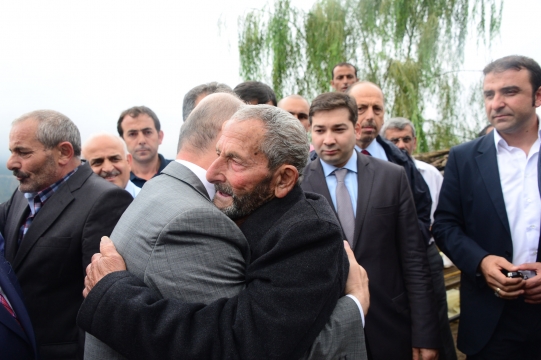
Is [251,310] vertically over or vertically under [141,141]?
under

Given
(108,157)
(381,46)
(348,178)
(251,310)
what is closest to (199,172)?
(251,310)

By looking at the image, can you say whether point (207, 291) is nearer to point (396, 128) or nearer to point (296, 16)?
point (396, 128)

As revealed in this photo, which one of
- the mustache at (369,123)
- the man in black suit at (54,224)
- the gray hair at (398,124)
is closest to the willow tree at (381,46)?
the gray hair at (398,124)

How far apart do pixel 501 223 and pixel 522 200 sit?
20 cm

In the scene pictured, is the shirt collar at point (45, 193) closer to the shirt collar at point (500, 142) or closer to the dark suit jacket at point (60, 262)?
the dark suit jacket at point (60, 262)

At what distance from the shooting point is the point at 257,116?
1.71 m

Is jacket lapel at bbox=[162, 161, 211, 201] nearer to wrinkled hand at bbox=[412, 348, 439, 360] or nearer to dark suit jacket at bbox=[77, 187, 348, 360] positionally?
dark suit jacket at bbox=[77, 187, 348, 360]

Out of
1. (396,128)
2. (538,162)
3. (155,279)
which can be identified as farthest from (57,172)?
(396,128)

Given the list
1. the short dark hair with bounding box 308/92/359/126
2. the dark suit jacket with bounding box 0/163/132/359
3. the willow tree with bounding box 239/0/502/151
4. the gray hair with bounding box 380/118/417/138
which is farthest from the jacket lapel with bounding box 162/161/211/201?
the willow tree with bounding box 239/0/502/151

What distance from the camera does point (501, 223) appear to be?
2.88m

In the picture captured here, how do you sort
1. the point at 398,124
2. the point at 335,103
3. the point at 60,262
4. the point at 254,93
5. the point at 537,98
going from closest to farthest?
1. the point at 60,262
2. the point at 537,98
3. the point at 335,103
4. the point at 254,93
5. the point at 398,124

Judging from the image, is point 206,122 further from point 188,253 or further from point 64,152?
point 64,152

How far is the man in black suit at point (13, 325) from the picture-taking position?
2.00m

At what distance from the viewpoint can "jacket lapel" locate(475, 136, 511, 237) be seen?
9.44ft
